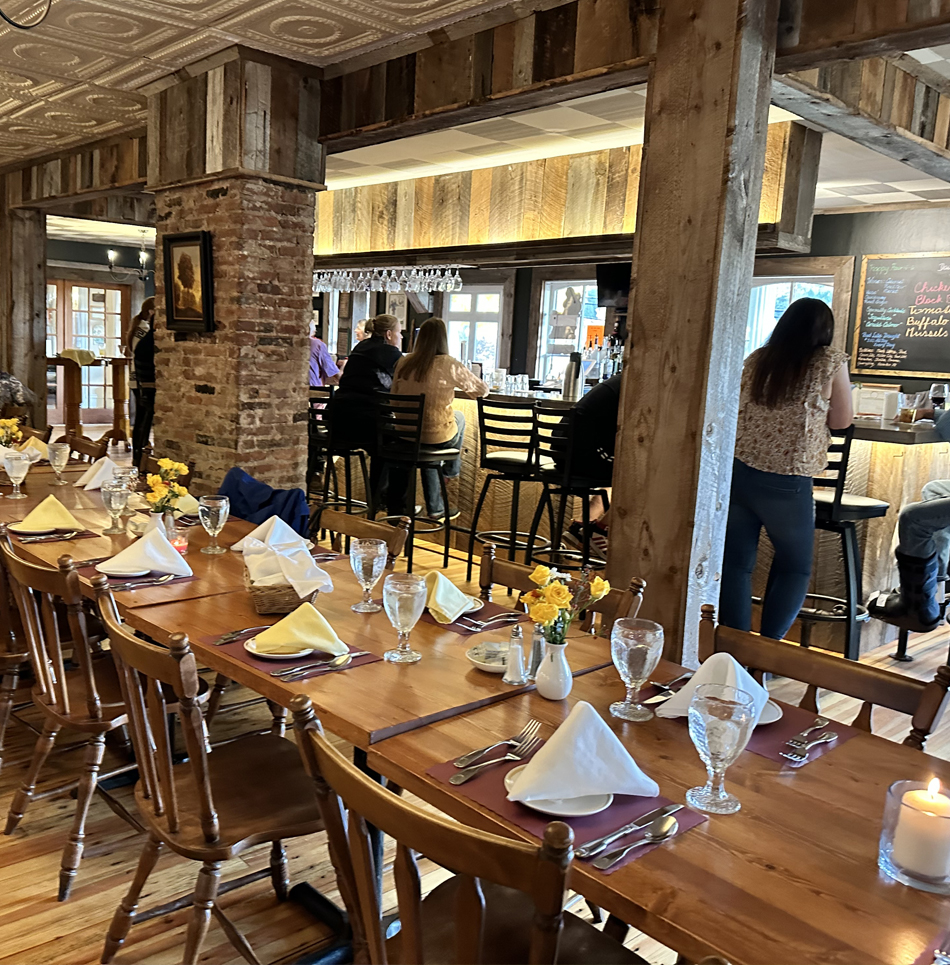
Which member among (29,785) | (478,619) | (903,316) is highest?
(903,316)

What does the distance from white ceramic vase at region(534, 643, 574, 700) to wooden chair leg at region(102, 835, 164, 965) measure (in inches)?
37.0

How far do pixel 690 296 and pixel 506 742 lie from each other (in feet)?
6.66

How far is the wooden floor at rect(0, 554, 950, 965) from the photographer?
2.13 meters

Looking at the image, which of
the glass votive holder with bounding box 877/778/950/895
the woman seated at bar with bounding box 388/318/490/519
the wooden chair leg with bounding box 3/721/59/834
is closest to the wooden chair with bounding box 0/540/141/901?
the wooden chair leg with bounding box 3/721/59/834

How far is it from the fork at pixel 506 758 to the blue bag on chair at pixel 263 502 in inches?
77.8

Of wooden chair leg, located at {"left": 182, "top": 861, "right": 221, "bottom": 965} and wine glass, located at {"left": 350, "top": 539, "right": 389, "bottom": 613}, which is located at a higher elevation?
wine glass, located at {"left": 350, "top": 539, "right": 389, "bottom": 613}

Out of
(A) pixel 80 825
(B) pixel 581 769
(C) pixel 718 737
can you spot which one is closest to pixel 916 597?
(C) pixel 718 737

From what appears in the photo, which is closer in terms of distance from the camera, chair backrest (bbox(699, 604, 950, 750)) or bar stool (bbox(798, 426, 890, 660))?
chair backrest (bbox(699, 604, 950, 750))

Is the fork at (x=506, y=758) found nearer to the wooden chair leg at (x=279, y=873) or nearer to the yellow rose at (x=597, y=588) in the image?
the yellow rose at (x=597, y=588)

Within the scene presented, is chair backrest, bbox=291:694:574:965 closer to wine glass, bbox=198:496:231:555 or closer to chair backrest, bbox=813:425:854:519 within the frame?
wine glass, bbox=198:496:231:555

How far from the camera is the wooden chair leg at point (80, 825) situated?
2320 mm

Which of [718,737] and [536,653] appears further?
[536,653]

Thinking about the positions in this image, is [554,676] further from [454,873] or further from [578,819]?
[454,873]

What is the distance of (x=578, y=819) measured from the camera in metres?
1.33
